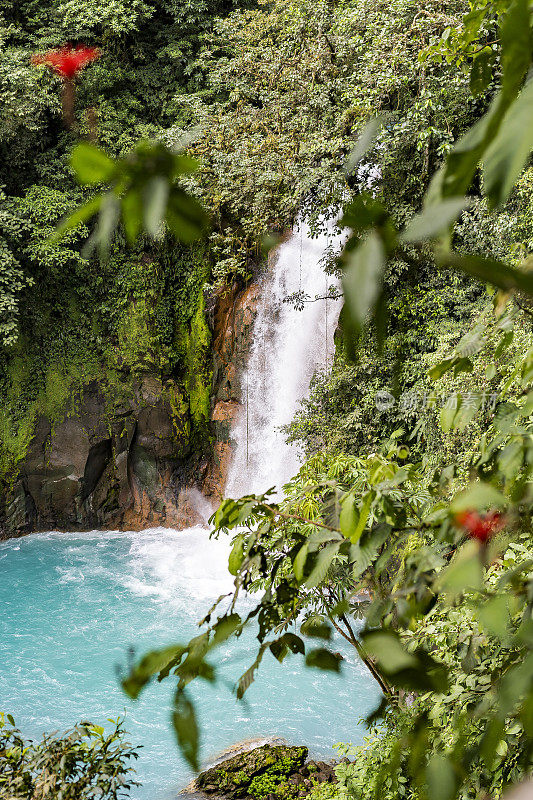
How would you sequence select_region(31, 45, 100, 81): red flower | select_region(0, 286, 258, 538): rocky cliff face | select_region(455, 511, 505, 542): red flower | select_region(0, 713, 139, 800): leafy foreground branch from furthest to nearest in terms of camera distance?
select_region(0, 286, 258, 538): rocky cliff face → select_region(31, 45, 100, 81): red flower → select_region(0, 713, 139, 800): leafy foreground branch → select_region(455, 511, 505, 542): red flower

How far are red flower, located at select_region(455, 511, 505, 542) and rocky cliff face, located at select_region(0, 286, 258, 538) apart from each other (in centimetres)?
865

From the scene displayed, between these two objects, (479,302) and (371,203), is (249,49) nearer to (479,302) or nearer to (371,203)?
(479,302)

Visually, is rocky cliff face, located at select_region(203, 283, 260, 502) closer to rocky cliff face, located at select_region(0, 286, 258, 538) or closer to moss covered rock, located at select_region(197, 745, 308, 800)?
rocky cliff face, located at select_region(0, 286, 258, 538)

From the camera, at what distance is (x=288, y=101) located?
7496mm

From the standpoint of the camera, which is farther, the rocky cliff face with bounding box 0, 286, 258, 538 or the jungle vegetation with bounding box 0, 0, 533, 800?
the rocky cliff face with bounding box 0, 286, 258, 538

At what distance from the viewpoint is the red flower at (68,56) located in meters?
8.87

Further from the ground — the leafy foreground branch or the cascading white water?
the cascading white water

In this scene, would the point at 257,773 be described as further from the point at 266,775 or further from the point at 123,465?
the point at 123,465

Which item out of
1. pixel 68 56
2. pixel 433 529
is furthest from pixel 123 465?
pixel 433 529

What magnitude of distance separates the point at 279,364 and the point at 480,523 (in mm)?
8351

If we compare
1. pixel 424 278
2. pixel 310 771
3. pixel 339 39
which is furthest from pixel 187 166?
pixel 339 39

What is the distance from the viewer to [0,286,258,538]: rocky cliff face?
31.4 ft

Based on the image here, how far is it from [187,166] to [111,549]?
9.25 metres

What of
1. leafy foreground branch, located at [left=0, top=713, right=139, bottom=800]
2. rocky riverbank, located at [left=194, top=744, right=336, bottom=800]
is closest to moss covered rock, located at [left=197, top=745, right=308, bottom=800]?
rocky riverbank, located at [left=194, top=744, right=336, bottom=800]
